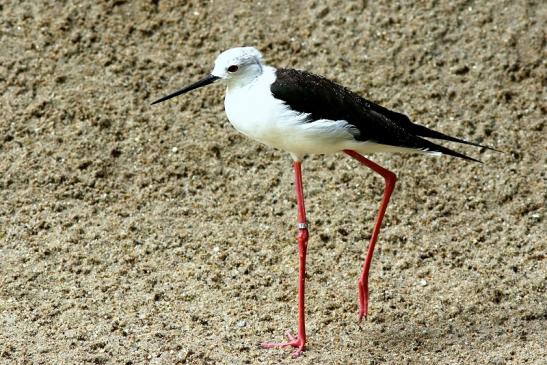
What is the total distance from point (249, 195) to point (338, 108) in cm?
114

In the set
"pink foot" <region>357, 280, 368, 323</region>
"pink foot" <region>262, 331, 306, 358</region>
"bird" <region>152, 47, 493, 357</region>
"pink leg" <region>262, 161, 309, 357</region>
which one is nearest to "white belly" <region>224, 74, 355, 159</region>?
"bird" <region>152, 47, 493, 357</region>

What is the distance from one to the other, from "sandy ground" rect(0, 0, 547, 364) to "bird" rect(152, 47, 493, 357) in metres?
0.48

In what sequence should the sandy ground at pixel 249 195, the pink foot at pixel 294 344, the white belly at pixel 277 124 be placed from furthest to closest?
the sandy ground at pixel 249 195 < the pink foot at pixel 294 344 < the white belly at pixel 277 124

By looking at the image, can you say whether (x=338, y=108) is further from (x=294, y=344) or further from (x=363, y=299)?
(x=294, y=344)

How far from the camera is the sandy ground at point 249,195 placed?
3.72m

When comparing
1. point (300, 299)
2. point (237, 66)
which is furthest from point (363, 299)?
point (237, 66)

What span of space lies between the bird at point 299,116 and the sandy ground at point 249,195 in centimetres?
48

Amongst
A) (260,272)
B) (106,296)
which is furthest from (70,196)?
(260,272)

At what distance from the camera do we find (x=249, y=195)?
4.58m

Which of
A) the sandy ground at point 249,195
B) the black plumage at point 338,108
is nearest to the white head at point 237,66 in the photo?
the black plumage at point 338,108

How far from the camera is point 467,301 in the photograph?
12.8ft

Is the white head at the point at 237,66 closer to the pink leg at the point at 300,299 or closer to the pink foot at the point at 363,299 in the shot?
the pink leg at the point at 300,299

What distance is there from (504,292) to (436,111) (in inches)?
53.7

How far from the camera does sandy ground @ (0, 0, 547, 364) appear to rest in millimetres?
3725
